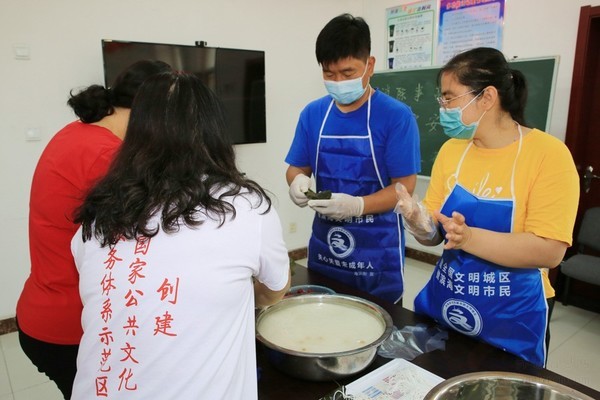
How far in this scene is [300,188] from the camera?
175 centimetres

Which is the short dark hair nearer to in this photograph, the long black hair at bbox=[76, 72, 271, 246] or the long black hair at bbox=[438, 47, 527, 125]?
the long black hair at bbox=[438, 47, 527, 125]

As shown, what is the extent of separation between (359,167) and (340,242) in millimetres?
307

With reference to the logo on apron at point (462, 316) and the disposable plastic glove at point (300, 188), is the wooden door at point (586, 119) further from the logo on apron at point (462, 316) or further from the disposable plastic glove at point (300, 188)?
the logo on apron at point (462, 316)

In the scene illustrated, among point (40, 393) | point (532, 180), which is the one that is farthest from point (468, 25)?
point (40, 393)

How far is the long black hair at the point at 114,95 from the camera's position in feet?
3.87

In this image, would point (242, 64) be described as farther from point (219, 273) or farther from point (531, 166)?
point (219, 273)

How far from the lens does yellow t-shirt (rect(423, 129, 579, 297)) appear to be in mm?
1085

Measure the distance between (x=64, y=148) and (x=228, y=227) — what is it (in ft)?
2.01

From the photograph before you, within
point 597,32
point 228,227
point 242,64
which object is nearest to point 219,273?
point 228,227

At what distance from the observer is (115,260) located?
776 mm

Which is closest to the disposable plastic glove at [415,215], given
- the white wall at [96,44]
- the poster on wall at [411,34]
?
the white wall at [96,44]

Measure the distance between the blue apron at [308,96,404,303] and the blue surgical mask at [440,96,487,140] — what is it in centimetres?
37

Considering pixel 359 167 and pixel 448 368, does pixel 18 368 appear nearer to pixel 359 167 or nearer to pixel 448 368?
pixel 359 167

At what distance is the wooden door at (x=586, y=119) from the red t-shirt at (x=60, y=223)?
2.87 m
